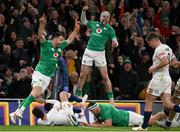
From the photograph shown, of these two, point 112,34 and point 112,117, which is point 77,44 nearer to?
point 112,34

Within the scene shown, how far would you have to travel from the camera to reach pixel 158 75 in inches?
699

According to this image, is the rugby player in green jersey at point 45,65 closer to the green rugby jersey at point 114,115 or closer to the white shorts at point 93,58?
the white shorts at point 93,58

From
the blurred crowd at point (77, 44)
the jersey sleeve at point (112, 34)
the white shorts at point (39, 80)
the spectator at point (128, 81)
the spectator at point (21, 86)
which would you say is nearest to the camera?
the white shorts at point (39, 80)

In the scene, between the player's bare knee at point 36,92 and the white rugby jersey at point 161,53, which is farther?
the player's bare knee at point 36,92

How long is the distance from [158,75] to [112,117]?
2198mm

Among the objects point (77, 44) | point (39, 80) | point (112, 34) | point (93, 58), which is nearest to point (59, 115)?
point (39, 80)

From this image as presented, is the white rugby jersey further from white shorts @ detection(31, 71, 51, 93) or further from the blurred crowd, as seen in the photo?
the blurred crowd

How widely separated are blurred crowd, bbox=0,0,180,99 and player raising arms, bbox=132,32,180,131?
4.27 meters

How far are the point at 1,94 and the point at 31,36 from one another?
8.31 feet

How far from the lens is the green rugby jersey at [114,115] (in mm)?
19219

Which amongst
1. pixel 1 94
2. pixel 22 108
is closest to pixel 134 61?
pixel 1 94

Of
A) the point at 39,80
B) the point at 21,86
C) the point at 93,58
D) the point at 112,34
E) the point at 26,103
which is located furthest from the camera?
the point at 21,86

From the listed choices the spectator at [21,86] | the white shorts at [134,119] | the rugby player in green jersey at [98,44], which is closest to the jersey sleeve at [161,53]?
the white shorts at [134,119]

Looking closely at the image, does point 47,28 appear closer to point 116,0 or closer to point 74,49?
point 74,49
